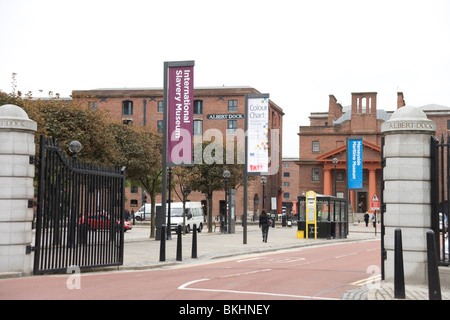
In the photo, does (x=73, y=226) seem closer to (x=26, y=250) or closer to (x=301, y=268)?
(x=26, y=250)

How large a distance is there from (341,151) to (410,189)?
226 feet

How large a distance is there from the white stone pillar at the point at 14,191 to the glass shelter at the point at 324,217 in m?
25.3

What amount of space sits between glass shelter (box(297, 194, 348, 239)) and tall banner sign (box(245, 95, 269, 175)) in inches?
360

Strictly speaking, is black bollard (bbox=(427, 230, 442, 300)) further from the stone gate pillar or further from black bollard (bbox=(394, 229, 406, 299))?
the stone gate pillar

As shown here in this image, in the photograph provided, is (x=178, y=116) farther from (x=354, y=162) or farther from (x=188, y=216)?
(x=354, y=162)

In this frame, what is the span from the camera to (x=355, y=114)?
86.1 meters

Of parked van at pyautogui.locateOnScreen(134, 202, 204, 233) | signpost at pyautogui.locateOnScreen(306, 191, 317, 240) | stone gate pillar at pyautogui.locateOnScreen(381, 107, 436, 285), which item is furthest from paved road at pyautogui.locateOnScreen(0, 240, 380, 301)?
parked van at pyautogui.locateOnScreen(134, 202, 204, 233)

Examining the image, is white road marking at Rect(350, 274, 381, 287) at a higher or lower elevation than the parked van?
lower

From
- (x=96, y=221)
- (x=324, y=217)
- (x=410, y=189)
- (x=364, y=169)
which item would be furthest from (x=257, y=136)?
(x=364, y=169)

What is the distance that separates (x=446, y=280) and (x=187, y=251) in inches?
484

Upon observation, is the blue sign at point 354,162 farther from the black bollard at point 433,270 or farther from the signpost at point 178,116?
the black bollard at point 433,270

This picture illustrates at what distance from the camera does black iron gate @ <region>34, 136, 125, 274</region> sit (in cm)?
1273

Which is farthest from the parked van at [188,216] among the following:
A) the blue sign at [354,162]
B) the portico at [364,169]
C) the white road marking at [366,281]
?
the portico at [364,169]
